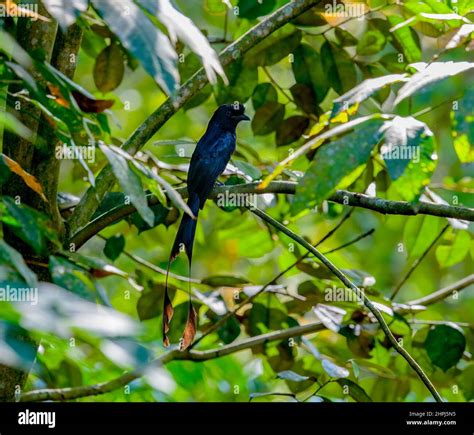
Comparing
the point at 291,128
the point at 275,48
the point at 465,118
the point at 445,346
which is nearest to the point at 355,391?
the point at 445,346

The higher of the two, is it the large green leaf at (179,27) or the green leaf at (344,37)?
the green leaf at (344,37)

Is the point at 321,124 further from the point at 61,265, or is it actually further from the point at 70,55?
the point at 70,55

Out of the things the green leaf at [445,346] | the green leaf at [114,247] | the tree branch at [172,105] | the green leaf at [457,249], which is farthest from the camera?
the green leaf at [457,249]

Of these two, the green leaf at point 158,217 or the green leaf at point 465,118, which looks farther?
the green leaf at point 158,217

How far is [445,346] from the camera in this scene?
318 centimetres

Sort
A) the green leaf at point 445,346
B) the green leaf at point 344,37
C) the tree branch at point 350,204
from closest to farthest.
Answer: the tree branch at point 350,204 → the green leaf at point 445,346 → the green leaf at point 344,37

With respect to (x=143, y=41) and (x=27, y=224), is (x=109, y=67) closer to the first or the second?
(x=27, y=224)

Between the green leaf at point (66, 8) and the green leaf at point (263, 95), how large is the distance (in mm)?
2283

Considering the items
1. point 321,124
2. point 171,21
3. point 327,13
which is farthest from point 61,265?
point 327,13

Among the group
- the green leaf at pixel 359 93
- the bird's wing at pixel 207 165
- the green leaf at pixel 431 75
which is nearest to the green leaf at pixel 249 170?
the bird's wing at pixel 207 165

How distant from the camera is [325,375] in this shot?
2.99 meters

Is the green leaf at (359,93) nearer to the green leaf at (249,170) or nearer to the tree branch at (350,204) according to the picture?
the tree branch at (350,204)

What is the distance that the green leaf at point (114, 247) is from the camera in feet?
10.8
